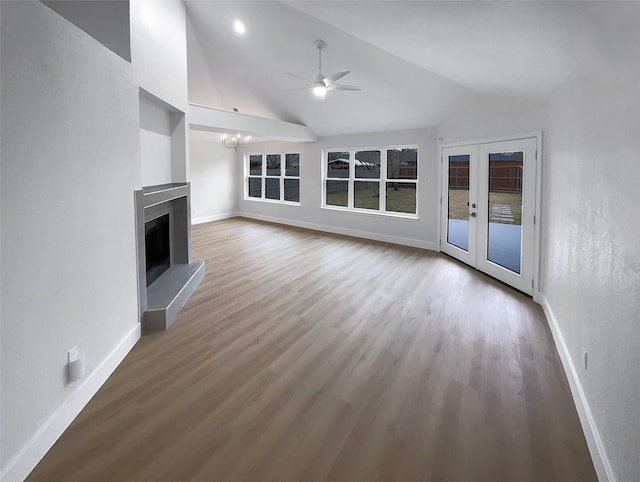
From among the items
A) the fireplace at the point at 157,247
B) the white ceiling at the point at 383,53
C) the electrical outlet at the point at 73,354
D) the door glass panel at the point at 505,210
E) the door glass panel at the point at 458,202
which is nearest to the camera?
the electrical outlet at the point at 73,354

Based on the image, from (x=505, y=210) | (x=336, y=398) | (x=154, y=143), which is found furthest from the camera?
(x=505, y=210)

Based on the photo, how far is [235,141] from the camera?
33.1 ft

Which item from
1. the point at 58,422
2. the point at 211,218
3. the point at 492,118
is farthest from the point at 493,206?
the point at 211,218

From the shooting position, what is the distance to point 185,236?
4891 mm

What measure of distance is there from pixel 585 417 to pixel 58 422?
3.01 m

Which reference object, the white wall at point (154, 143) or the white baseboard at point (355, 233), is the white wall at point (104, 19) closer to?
the white wall at point (154, 143)

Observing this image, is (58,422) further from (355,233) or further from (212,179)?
(212,179)

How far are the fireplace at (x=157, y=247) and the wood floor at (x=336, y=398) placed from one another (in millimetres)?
602

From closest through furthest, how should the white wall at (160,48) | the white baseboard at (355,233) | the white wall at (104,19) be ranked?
1. the white wall at (104,19)
2. the white wall at (160,48)
3. the white baseboard at (355,233)

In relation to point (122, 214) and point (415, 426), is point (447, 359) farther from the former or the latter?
point (122, 214)

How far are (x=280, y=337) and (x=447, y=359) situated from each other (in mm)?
1446

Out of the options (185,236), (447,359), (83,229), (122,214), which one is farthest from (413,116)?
(83,229)

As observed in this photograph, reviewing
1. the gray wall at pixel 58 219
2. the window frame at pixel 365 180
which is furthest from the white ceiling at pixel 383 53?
the gray wall at pixel 58 219

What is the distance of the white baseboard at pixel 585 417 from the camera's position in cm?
171
